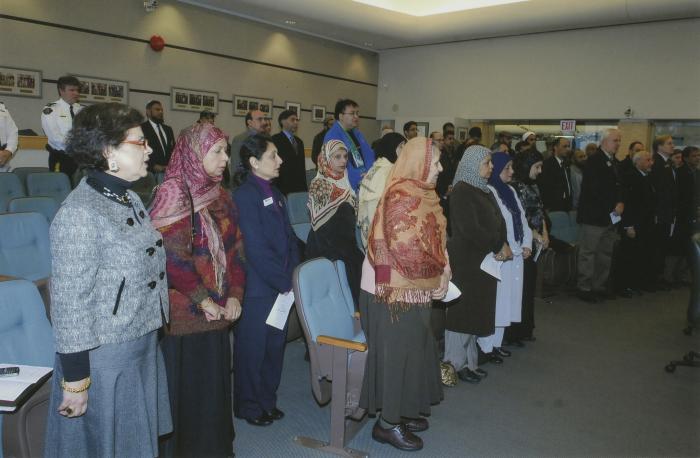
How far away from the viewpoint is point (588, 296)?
5809 mm

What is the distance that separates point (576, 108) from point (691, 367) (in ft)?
23.7

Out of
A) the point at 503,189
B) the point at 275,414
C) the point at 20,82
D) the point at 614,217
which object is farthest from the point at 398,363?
the point at 20,82

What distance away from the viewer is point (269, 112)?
10.9m

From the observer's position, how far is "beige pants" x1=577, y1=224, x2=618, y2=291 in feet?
19.0

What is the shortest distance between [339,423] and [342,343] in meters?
0.48

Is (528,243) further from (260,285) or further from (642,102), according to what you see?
(642,102)

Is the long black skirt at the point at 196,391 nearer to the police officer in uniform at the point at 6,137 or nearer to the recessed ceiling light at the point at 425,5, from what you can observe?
the police officer in uniform at the point at 6,137

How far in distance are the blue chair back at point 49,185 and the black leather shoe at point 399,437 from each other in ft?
12.7

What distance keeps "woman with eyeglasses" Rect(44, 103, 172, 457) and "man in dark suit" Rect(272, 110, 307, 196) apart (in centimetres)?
461

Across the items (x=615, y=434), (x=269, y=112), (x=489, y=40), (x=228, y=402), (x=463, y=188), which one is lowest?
(x=615, y=434)

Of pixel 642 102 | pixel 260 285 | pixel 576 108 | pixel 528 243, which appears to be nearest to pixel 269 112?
pixel 576 108

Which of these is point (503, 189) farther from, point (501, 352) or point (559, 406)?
point (559, 406)

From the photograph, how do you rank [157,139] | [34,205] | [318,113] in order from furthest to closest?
[318,113] < [157,139] < [34,205]

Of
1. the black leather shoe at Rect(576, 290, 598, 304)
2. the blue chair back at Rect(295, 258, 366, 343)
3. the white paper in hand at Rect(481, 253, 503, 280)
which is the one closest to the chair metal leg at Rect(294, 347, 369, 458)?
the blue chair back at Rect(295, 258, 366, 343)
